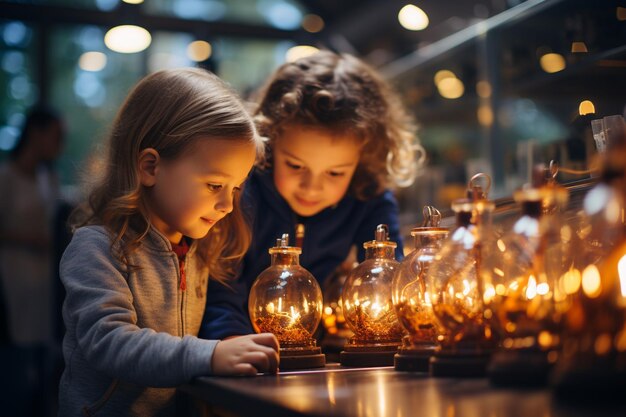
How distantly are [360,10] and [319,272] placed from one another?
13.9 feet

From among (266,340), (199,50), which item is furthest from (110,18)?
(266,340)

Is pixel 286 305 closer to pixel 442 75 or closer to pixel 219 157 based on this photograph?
pixel 219 157

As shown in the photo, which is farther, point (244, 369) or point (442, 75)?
point (442, 75)

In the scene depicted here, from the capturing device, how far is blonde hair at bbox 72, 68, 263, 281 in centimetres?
156

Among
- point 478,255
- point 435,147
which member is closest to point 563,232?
point 478,255

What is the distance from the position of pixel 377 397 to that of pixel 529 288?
333 mm

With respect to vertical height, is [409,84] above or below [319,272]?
above

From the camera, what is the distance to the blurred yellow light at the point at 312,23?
6.50 metres

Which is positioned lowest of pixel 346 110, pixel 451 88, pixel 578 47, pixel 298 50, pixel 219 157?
pixel 219 157

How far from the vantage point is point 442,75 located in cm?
435

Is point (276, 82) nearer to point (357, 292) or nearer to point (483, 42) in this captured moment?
point (357, 292)

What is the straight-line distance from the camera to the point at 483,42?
12.2 ft

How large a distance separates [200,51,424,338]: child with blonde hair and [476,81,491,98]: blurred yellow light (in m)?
1.65

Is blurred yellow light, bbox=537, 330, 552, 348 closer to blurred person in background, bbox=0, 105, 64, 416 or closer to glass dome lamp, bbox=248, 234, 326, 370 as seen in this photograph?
glass dome lamp, bbox=248, 234, 326, 370
